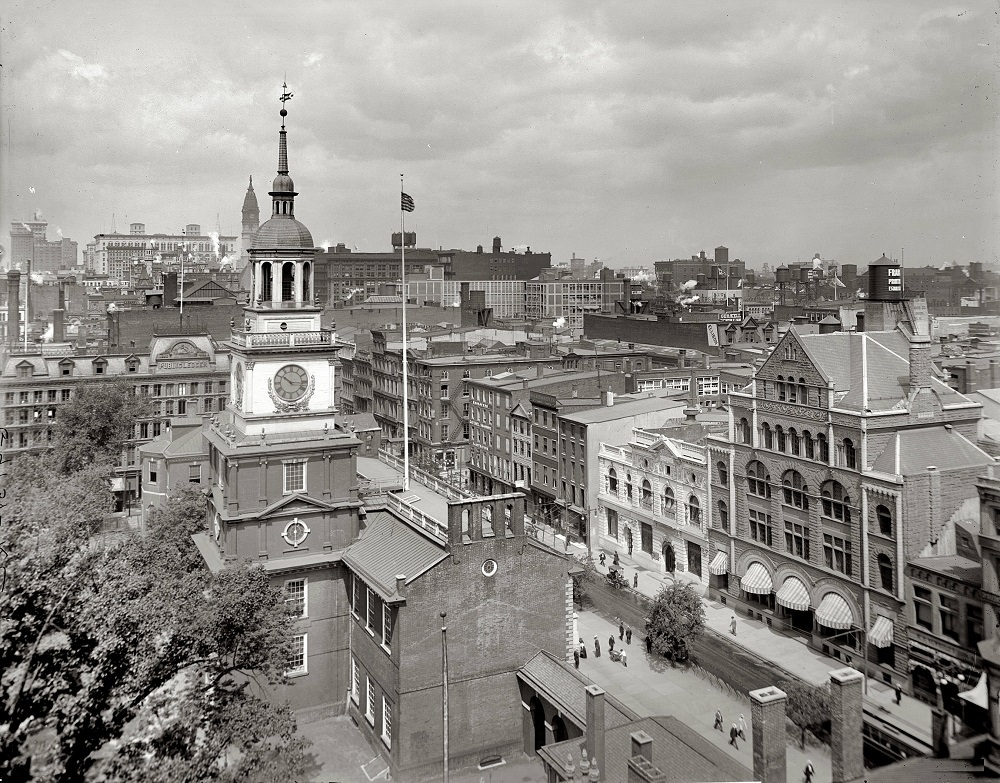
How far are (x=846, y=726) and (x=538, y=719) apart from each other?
17880mm

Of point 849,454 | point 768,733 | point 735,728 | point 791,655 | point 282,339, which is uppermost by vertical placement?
point 282,339

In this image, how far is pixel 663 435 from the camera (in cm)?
6353

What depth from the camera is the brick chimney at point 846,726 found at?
19953mm

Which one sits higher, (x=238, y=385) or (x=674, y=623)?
(x=238, y=385)

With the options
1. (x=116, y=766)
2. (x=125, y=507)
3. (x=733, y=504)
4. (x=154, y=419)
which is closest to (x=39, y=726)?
(x=116, y=766)

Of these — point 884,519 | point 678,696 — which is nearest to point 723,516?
point 884,519

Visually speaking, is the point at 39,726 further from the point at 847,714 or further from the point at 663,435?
the point at 663,435

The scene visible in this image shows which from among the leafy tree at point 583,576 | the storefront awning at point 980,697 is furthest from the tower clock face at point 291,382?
the storefront awning at point 980,697

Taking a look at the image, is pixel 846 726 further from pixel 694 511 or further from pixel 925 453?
pixel 694 511

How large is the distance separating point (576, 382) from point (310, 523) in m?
43.6

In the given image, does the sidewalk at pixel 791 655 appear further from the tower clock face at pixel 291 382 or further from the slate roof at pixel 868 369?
the tower clock face at pixel 291 382

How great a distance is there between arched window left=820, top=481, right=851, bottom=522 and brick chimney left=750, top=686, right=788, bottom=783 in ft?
90.8

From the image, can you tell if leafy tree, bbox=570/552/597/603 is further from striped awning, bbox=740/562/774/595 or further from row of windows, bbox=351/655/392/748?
row of windows, bbox=351/655/392/748

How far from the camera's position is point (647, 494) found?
63.9 meters
